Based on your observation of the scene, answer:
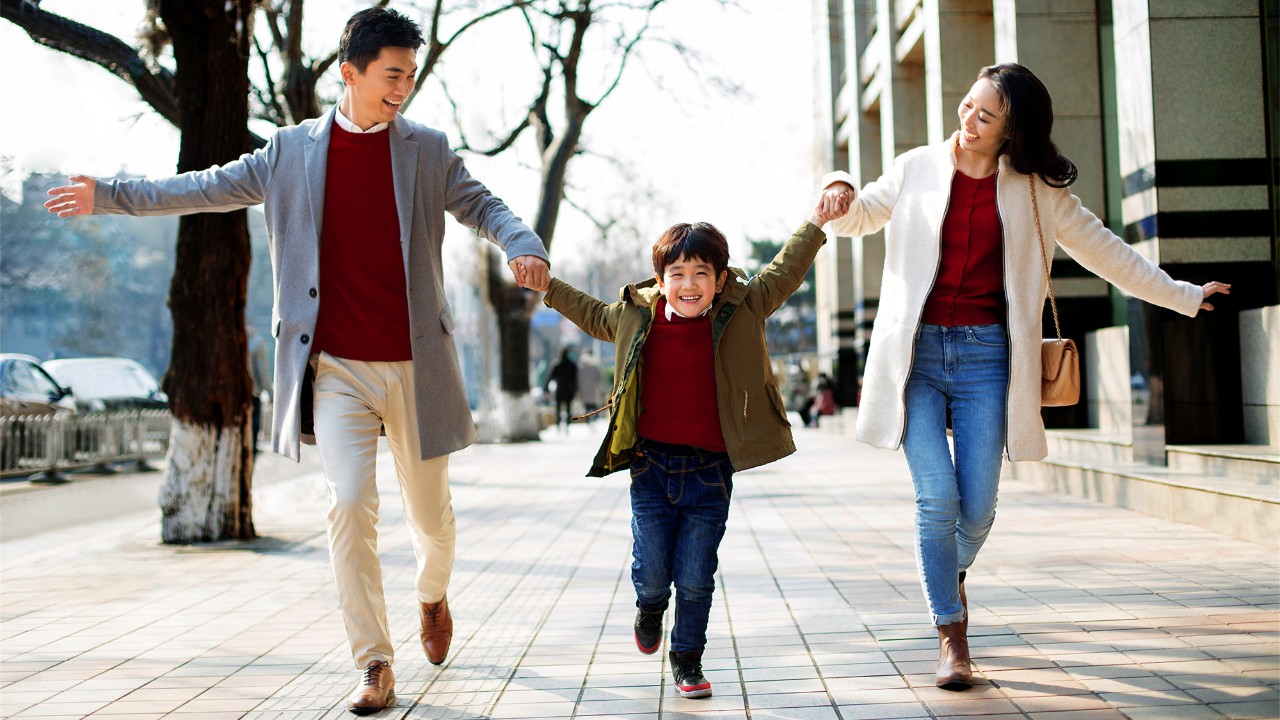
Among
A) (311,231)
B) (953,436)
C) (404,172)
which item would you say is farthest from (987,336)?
(311,231)

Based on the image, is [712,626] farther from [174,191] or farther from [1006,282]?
[174,191]

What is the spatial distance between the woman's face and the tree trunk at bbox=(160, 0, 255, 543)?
6.03 metres

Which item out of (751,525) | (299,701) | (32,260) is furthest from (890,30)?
(32,260)

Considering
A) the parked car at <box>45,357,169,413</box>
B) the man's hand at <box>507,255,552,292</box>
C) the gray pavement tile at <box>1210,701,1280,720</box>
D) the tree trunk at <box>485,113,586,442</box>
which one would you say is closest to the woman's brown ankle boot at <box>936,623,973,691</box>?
the gray pavement tile at <box>1210,701,1280,720</box>

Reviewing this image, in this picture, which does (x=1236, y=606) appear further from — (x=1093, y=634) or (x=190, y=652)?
(x=190, y=652)

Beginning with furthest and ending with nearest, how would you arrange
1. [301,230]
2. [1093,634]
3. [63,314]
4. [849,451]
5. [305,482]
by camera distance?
[63,314], [849,451], [305,482], [1093,634], [301,230]

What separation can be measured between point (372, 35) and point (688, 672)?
242cm

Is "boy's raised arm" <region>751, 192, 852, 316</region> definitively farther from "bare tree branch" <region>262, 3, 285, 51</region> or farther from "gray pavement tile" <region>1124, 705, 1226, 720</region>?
"bare tree branch" <region>262, 3, 285, 51</region>

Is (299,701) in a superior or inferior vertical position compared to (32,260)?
inferior

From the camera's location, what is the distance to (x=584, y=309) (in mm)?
4332

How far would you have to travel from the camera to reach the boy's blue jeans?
13.7 ft

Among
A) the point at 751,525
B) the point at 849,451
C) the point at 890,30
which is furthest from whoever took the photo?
the point at 890,30

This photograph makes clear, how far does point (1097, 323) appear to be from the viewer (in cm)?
1309

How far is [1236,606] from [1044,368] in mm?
1729
